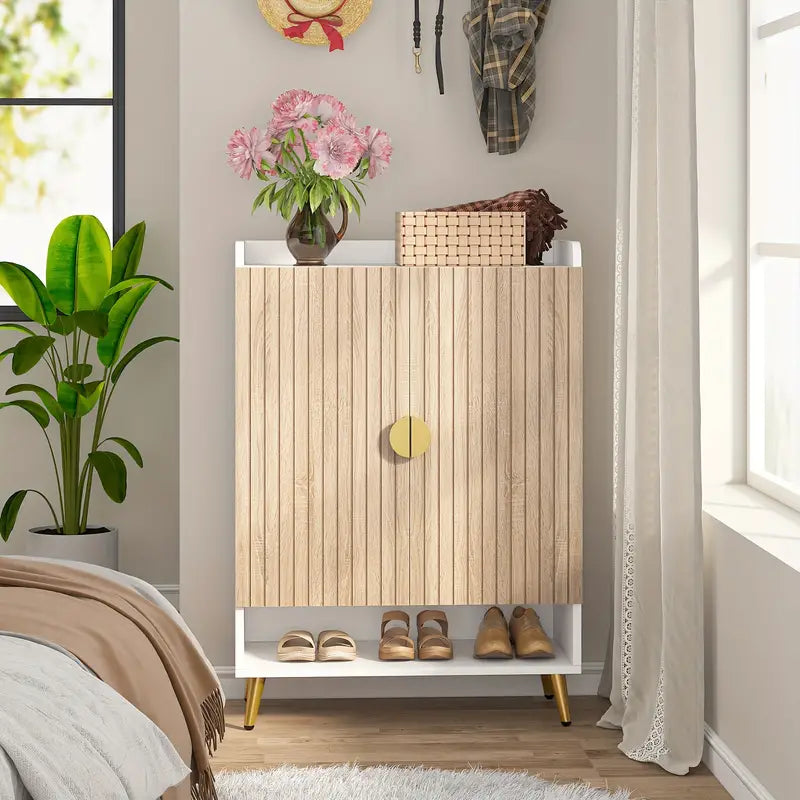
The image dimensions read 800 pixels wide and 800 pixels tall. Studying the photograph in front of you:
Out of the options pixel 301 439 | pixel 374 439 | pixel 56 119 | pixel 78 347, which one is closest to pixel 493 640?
pixel 374 439

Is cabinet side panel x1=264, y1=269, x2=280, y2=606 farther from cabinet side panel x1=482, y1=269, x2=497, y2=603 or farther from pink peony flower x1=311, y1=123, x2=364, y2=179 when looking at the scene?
cabinet side panel x1=482, y1=269, x2=497, y2=603

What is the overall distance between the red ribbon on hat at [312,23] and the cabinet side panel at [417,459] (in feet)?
2.55

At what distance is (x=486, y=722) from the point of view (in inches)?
125

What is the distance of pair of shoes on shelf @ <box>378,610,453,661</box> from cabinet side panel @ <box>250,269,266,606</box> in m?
0.39

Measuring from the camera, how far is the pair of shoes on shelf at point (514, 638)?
3.09 metres

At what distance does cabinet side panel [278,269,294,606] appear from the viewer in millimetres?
2992

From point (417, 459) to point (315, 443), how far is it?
28 centimetres

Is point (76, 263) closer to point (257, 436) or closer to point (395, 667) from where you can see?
point (257, 436)

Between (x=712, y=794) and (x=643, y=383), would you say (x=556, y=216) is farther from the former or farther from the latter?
(x=712, y=794)

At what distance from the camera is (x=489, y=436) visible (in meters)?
3.04

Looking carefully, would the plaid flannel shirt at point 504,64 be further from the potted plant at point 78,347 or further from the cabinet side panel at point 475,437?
the potted plant at point 78,347

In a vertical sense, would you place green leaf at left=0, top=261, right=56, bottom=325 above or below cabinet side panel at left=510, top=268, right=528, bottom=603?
above

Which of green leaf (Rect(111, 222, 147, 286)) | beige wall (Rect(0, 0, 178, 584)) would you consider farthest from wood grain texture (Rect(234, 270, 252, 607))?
beige wall (Rect(0, 0, 178, 584))

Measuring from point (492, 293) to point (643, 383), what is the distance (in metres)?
0.48
